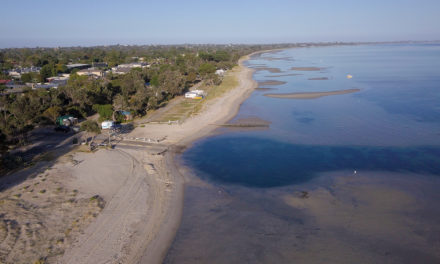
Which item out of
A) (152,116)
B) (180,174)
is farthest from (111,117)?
(180,174)

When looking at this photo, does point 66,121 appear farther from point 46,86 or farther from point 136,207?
point 46,86

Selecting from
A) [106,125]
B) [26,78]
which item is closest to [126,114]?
[106,125]

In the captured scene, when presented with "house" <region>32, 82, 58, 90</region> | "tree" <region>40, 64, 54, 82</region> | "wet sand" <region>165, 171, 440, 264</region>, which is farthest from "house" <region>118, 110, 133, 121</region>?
"tree" <region>40, 64, 54, 82</region>

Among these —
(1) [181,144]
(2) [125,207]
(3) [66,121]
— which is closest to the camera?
(2) [125,207]

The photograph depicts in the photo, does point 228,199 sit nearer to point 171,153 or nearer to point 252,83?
point 171,153

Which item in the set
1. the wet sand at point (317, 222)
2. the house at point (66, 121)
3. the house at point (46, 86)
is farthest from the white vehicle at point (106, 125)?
the house at point (46, 86)

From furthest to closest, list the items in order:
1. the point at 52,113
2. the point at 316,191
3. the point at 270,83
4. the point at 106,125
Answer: the point at 270,83 < the point at 52,113 < the point at 106,125 < the point at 316,191
